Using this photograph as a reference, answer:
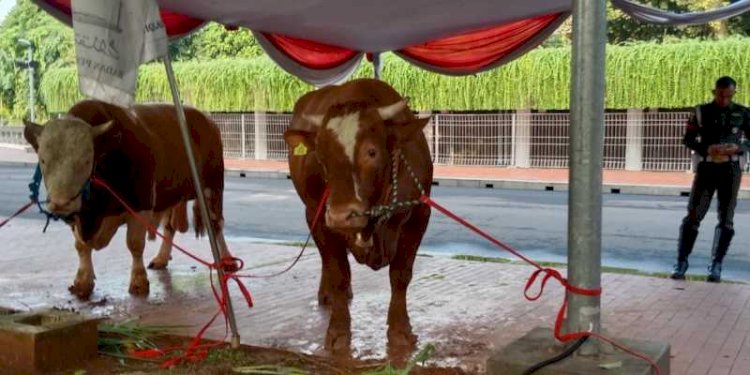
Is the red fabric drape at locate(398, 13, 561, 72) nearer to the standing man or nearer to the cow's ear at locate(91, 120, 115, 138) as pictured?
the standing man

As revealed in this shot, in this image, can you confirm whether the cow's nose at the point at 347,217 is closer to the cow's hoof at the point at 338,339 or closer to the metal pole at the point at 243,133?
the cow's hoof at the point at 338,339

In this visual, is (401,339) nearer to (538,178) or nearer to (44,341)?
(44,341)

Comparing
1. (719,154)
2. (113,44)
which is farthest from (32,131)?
(719,154)

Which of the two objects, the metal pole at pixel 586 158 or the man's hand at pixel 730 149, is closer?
the metal pole at pixel 586 158

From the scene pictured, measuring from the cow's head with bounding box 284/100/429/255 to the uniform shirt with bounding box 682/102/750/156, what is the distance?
3957mm

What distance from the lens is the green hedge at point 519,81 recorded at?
21578mm

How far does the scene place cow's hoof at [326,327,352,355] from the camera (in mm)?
5527

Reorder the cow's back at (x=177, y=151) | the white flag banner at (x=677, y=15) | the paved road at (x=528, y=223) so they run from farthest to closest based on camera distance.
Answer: the paved road at (x=528, y=223) → the cow's back at (x=177, y=151) → the white flag banner at (x=677, y=15)

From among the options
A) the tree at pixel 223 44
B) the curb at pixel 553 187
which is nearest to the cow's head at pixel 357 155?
the curb at pixel 553 187

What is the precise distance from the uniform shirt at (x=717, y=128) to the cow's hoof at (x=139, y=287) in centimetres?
552

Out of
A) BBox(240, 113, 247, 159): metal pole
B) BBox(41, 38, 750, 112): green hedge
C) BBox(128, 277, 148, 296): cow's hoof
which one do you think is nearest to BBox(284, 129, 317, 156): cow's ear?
BBox(128, 277, 148, 296): cow's hoof

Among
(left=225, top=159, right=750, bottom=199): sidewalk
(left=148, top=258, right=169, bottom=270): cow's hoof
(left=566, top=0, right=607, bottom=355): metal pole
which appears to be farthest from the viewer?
(left=225, top=159, right=750, bottom=199): sidewalk

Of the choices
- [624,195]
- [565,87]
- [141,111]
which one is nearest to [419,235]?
[141,111]

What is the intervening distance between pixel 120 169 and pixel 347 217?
10.7 ft
